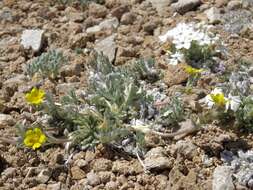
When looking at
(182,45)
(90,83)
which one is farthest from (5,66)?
(182,45)

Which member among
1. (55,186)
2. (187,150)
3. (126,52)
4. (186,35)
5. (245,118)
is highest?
(186,35)

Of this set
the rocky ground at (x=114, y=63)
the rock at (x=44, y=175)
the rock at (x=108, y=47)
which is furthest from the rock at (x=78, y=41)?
the rock at (x=44, y=175)

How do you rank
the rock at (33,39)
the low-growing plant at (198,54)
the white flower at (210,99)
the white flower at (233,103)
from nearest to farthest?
the white flower at (233,103) < the white flower at (210,99) < the low-growing plant at (198,54) < the rock at (33,39)

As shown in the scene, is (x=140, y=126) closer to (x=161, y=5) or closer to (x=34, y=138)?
(x=34, y=138)

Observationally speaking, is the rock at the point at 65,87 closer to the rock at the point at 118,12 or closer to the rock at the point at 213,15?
the rock at the point at 118,12

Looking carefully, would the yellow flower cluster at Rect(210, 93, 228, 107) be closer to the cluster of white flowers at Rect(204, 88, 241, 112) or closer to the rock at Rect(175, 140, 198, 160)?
the cluster of white flowers at Rect(204, 88, 241, 112)

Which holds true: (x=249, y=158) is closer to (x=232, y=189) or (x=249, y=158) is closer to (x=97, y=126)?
(x=232, y=189)

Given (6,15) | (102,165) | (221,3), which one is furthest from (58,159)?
(221,3)
